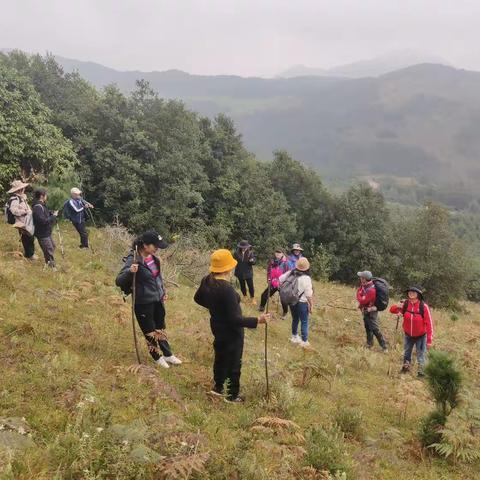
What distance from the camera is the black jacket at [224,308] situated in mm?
6184

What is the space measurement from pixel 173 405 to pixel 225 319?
135 centimetres

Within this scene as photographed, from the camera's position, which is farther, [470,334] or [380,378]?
[470,334]

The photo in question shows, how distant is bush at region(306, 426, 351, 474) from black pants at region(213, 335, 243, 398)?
1.46 m

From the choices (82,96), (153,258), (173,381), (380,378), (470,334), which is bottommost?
(470,334)

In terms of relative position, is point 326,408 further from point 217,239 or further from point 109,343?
point 217,239

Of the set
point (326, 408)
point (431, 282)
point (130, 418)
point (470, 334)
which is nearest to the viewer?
point (130, 418)

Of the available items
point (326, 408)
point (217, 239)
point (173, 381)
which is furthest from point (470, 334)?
point (217, 239)

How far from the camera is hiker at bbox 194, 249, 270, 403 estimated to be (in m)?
6.14

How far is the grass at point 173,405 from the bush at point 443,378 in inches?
31.4

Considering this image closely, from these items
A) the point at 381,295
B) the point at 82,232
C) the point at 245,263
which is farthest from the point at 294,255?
the point at 82,232

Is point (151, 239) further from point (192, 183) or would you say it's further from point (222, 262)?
point (192, 183)

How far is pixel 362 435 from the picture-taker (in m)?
6.79

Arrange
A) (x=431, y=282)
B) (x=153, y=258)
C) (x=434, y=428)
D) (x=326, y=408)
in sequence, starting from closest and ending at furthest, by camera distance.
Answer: (x=434, y=428) → (x=153, y=258) → (x=326, y=408) → (x=431, y=282)

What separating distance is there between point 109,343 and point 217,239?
29.4 m
